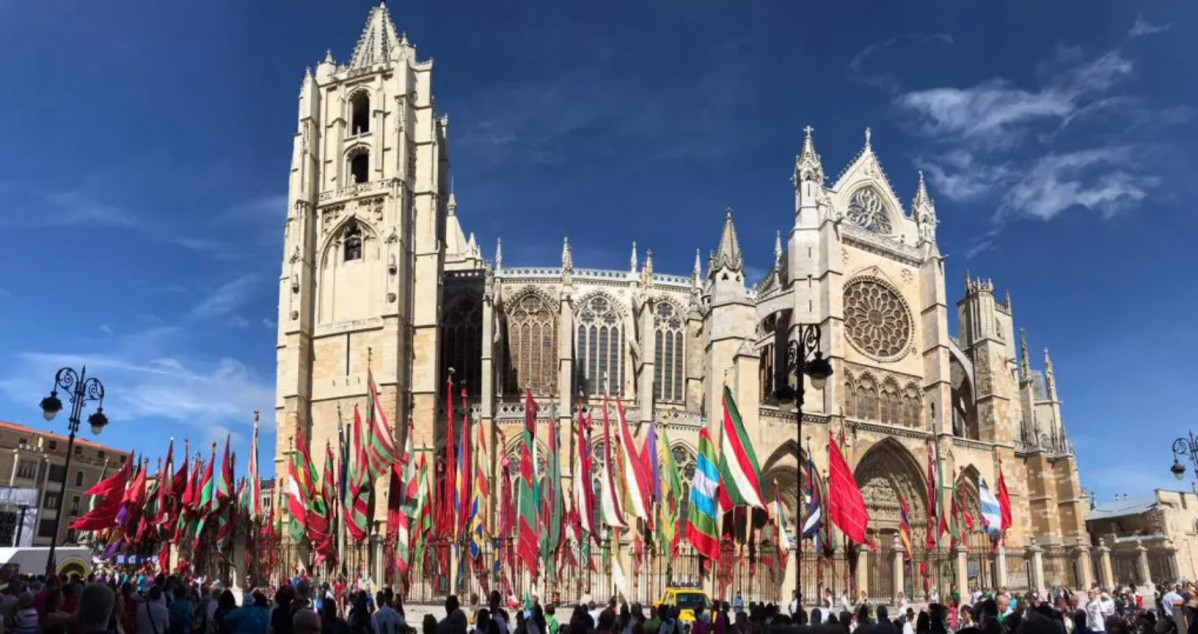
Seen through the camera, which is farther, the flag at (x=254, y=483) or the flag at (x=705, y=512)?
the flag at (x=254, y=483)

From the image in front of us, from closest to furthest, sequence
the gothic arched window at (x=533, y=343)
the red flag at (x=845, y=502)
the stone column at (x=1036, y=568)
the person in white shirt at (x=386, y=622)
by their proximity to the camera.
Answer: the person in white shirt at (x=386, y=622)
the red flag at (x=845, y=502)
the stone column at (x=1036, y=568)
the gothic arched window at (x=533, y=343)

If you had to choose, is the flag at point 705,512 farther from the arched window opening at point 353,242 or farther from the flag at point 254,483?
the arched window opening at point 353,242

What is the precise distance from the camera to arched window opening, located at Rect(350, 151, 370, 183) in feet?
127

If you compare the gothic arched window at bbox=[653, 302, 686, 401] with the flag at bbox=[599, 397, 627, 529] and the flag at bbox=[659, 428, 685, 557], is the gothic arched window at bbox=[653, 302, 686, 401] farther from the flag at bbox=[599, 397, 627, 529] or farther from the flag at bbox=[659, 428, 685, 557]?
the flag at bbox=[599, 397, 627, 529]

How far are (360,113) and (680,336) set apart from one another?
17.0 meters

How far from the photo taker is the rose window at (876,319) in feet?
126

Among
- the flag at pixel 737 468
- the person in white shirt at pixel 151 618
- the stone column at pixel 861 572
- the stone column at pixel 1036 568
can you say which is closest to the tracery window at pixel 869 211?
the stone column at pixel 1036 568

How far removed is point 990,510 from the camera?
26859mm

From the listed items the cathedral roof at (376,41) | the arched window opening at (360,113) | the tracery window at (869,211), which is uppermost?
the cathedral roof at (376,41)

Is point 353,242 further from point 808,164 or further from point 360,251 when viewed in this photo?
point 808,164

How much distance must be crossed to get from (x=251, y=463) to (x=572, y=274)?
16.2 metres

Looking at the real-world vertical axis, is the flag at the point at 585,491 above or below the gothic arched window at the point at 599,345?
below

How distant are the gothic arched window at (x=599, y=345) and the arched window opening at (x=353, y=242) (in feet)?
33.1

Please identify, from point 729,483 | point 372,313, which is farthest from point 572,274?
point 729,483
